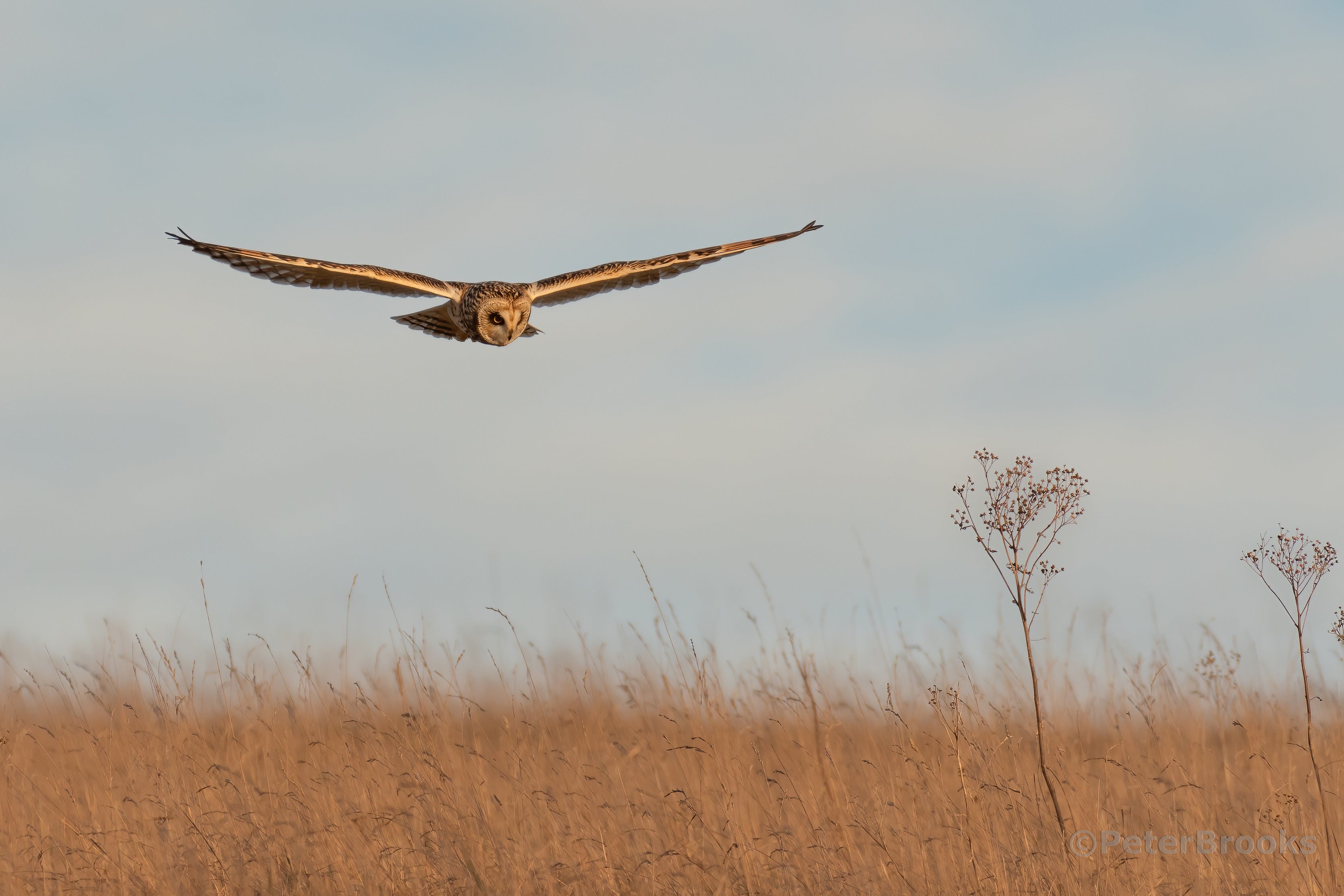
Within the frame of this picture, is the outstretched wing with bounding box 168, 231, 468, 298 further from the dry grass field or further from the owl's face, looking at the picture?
the dry grass field

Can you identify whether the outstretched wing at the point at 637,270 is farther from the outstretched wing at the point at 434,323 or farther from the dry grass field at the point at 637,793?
the dry grass field at the point at 637,793

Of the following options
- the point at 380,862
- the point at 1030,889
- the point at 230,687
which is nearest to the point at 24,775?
the point at 230,687

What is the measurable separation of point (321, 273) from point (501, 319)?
1.43m

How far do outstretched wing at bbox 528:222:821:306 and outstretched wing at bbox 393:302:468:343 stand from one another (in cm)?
99

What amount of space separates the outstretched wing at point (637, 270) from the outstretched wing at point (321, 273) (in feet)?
2.66

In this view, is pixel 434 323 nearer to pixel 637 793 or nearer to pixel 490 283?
pixel 490 283

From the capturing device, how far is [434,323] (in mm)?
9555

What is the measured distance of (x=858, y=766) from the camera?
873cm

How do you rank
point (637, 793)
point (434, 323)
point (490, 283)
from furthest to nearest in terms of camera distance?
point (434, 323) < point (490, 283) < point (637, 793)

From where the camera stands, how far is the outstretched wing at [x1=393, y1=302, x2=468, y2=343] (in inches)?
370

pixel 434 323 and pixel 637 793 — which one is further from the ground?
pixel 434 323

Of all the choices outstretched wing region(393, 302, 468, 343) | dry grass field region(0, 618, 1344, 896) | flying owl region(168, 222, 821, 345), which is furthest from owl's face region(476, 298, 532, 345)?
dry grass field region(0, 618, 1344, 896)

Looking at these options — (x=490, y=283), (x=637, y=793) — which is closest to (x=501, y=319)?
(x=490, y=283)

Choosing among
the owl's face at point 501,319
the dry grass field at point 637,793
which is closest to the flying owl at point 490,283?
the owl's face at point 501,319
